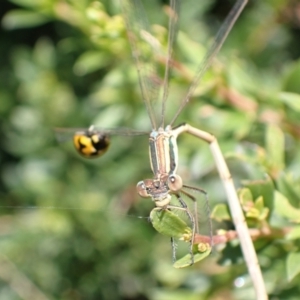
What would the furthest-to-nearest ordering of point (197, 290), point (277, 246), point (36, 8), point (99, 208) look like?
1. point (99, 208)
2. point (36, 8)
3. point (197, 290)
4. point (277, 246)

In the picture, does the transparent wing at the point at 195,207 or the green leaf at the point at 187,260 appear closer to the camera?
the green leaf at the point at 187,260

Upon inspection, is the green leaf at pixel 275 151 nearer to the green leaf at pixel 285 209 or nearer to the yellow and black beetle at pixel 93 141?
the green leaf at pixel 285 209

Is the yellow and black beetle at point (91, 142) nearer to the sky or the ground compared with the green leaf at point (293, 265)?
nearer to the sky

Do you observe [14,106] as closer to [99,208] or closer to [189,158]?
[99,208]

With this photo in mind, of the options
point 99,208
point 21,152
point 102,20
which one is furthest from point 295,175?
point 21,152

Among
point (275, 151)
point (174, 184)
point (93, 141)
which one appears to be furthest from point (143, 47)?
point (174, 184)

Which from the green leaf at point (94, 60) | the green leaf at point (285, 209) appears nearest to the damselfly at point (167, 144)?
the green leaf at point (285, 209)

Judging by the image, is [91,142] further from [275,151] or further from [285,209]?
[285,209]

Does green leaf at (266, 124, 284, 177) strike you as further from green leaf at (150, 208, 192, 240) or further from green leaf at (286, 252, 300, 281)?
green leaf at (150, 208, 192, 240)
